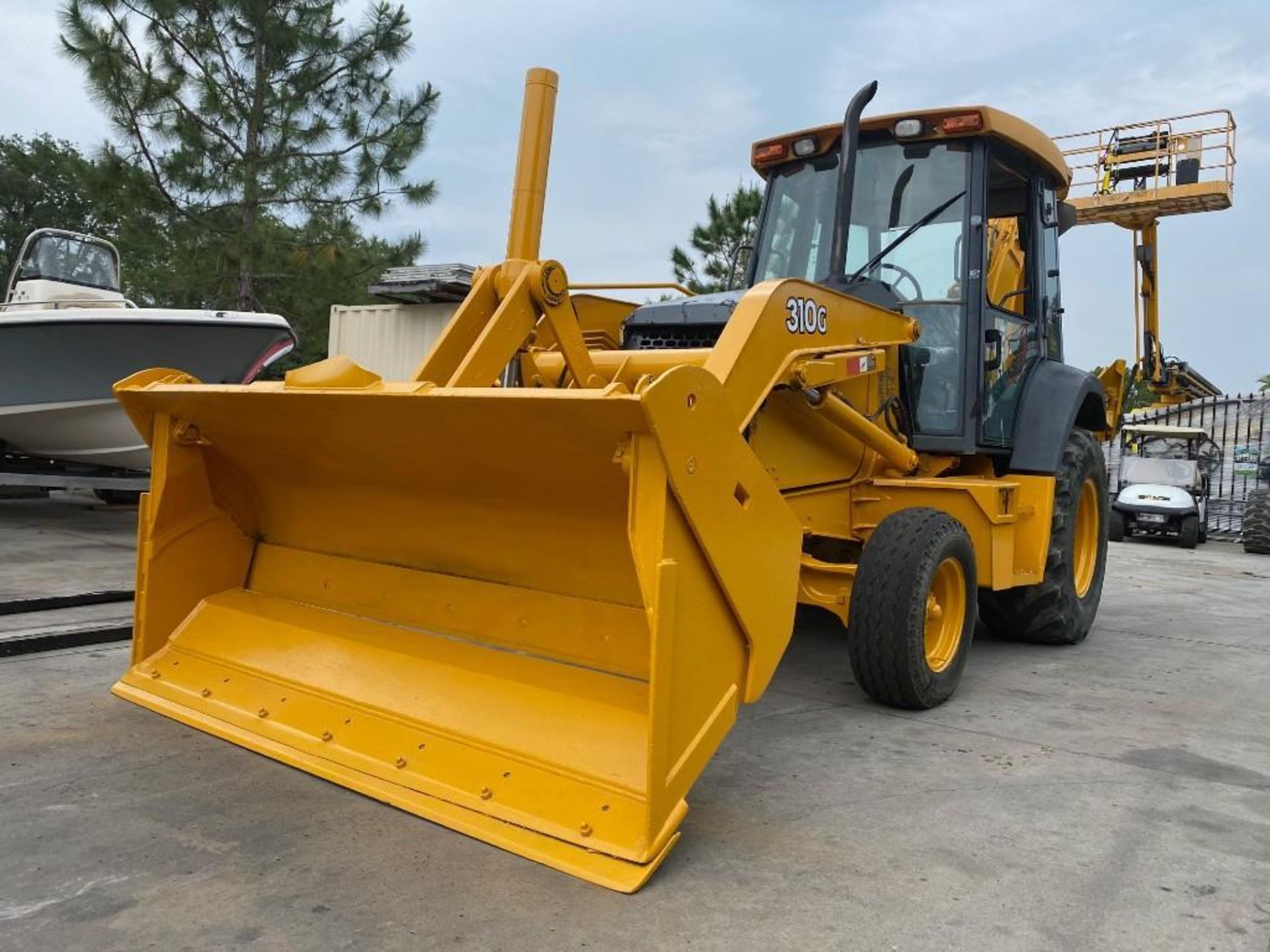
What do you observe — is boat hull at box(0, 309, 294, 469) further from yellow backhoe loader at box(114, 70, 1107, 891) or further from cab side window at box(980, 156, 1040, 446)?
cab side window at box(980, 156, 1040, 446)

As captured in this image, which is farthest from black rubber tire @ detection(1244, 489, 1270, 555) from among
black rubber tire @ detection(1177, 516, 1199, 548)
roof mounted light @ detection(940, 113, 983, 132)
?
roof mounted light @ detection(940, 113, 983, 132)

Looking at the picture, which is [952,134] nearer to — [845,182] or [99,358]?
[845,182]

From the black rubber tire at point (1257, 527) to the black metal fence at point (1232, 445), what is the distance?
8.31ft

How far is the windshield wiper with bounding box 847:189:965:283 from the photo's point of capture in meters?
4.78

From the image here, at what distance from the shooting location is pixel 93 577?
21.1ft

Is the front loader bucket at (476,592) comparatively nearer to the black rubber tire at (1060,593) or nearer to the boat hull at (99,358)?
the black rubber tire at (1060,593)

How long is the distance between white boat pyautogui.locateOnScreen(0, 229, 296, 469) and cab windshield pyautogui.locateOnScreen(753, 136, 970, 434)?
5790mm

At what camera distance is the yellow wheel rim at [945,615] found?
13.7 ft

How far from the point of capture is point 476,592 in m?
3.45

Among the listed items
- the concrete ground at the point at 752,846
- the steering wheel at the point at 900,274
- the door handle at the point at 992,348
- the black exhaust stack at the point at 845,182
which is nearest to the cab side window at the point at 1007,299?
the door handle at the point at 992,348

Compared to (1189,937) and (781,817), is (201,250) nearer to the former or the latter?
(781,817)

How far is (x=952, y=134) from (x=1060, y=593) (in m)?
2.52

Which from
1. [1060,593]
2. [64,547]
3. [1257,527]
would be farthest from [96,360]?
[1257,527]

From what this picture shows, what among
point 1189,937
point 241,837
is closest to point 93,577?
point 241,837
